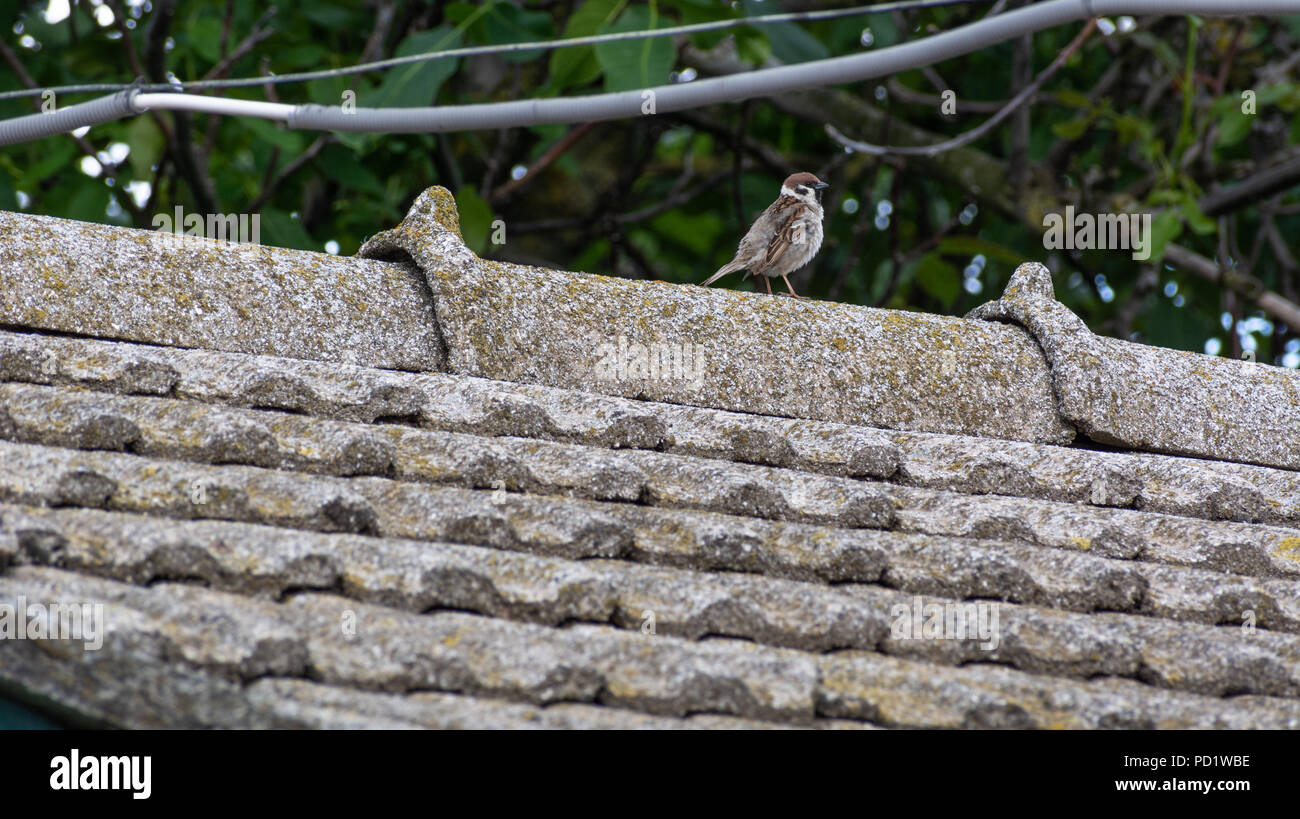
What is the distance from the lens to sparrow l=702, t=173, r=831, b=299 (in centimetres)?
498

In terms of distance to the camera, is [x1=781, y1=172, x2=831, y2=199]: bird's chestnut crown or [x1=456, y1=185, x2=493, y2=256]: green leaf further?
[x1=456, y1=185, x2=493, y2=256]: green leaf

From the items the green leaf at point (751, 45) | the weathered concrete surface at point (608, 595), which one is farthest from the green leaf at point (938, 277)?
the weathered concrete surface at point (608, 595)

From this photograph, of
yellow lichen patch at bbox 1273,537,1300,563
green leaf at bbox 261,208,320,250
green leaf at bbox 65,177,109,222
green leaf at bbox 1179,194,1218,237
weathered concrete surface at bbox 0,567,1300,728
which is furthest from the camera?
green leaf at bbox 65,177,109,222

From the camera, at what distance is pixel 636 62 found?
5.46 meters

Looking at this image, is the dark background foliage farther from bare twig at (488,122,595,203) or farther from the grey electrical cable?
the grey electrical cable

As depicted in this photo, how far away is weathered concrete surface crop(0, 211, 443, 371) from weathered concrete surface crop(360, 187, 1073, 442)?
14 cm

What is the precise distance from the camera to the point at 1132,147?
30.2 feet

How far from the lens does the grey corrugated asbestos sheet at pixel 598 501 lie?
206cm

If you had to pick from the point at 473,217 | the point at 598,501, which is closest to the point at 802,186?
the point at 473,217

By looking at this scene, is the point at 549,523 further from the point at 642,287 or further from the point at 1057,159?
the point at 1057,159

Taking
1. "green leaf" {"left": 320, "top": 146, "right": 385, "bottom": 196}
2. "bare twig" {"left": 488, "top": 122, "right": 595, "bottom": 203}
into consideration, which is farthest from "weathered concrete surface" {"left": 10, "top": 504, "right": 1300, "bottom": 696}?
"bare twig" {"left": 488, "top": 122, "right": 595, "bottom": 203}

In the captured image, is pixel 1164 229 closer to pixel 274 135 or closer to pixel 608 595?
pixel 274 135

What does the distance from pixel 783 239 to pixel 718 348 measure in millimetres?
1376
